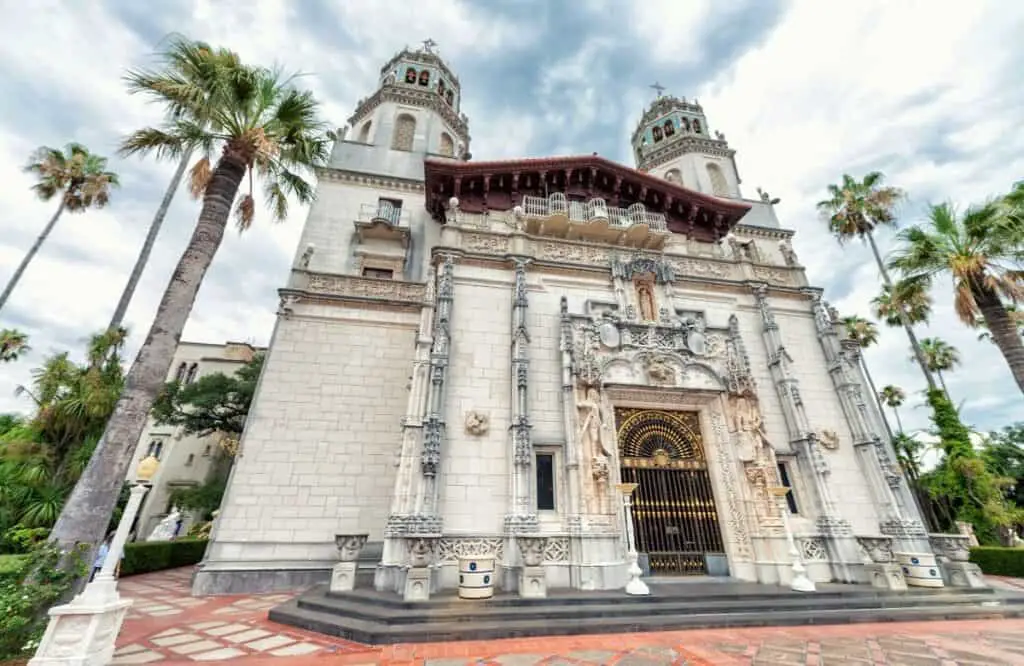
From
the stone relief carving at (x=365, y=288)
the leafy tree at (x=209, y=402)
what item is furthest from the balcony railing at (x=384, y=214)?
the leafy tree at (x=209, y=402)

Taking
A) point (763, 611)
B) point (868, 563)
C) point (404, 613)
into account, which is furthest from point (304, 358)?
point (868, 563)

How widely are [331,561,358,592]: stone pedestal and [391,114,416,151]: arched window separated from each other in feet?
59.4

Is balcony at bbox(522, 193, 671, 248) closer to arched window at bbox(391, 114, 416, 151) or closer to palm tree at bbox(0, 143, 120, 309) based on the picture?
arched window at bbox(391, 114, 416, 151)

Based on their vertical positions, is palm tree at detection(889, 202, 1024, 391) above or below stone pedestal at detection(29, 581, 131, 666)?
above

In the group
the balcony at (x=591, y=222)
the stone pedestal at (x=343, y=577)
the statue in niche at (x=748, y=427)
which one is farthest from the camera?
the balcony at (x=591, y=222)

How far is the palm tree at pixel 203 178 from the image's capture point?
21.2 ft

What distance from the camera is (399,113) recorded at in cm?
2128

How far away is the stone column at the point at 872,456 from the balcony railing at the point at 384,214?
52.8 ft

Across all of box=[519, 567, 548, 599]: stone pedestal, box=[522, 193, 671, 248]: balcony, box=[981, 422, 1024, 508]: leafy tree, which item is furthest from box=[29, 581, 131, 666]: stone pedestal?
box=[981, 422, 1024, 508]: leafy tree

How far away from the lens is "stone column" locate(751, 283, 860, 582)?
10.1m

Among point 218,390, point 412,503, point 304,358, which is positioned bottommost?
point 412,503

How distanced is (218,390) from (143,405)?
16789mm

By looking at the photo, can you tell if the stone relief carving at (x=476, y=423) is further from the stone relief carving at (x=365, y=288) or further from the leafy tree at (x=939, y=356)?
the leafy tree at (x=939, y=356)

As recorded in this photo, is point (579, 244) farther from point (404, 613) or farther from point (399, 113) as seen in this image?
point (399, 113)
